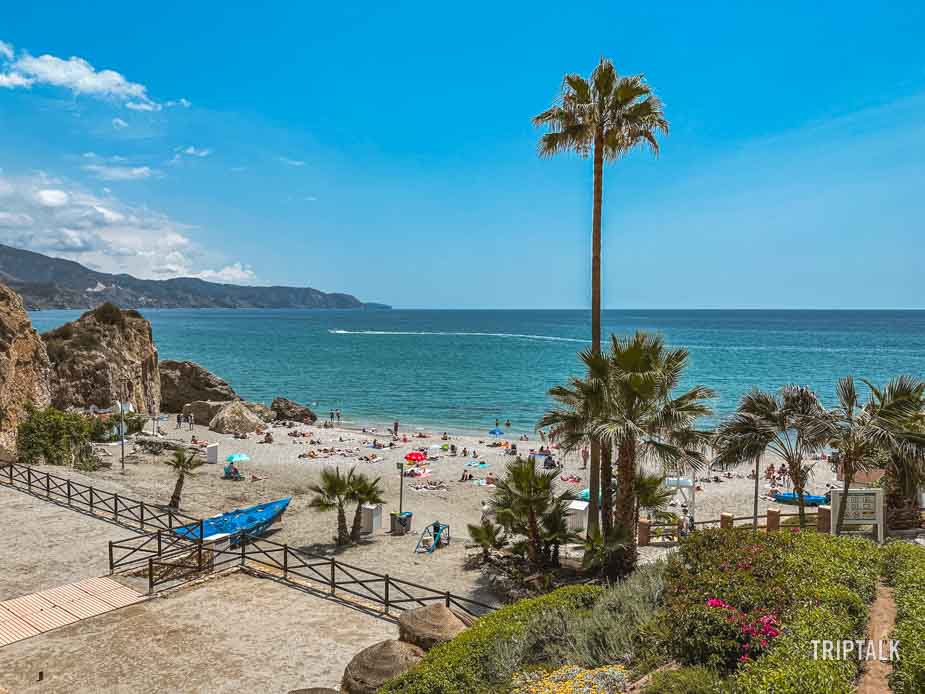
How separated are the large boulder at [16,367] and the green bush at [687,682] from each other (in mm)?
28242

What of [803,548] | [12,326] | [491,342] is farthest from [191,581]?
[491,342]

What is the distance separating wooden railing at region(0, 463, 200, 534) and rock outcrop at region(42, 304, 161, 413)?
28725 millimetres

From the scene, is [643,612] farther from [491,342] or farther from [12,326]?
[491,342]

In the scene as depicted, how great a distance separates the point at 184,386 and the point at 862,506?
58409 millimetres

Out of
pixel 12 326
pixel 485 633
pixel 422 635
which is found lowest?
pixel 422 635

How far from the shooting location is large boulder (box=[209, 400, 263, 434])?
44.8 metres

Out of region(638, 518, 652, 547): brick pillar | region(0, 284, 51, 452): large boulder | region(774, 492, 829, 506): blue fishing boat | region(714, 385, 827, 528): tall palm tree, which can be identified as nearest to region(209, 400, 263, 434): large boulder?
region(0, 284, 51, 452): large boulder

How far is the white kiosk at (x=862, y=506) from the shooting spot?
13.7 metres

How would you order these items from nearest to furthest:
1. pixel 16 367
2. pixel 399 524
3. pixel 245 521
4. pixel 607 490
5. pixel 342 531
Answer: pixel 607 490 < pixel 342 531 < pixel 245 521 < pixel 399 524 < pixel 16 367

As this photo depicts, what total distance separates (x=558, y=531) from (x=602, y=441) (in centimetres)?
304

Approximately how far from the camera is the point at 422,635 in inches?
337

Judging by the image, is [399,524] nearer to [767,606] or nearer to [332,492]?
[332,492]

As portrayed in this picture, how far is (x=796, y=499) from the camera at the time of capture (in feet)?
88.6

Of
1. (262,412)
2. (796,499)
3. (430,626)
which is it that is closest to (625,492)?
(430,626)
